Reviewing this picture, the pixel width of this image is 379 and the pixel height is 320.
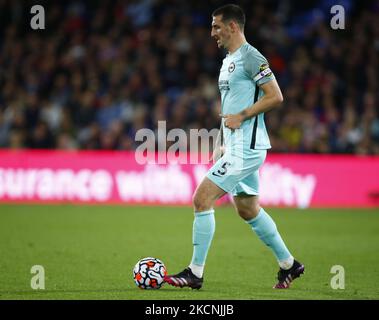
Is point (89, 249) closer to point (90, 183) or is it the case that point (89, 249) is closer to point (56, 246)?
point (56, 246)

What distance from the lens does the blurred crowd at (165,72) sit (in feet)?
54.5

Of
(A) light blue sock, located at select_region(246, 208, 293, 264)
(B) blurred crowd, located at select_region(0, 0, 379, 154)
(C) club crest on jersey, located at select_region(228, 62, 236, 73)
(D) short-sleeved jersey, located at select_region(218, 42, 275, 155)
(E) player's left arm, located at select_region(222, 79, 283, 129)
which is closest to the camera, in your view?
(E) player's left arm, located at select_region(222, 79, 283, 129)

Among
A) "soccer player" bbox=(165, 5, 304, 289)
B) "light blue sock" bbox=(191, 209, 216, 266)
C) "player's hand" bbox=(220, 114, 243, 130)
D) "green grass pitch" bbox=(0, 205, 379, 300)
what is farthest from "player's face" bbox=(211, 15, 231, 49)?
"green grass pitch" bbox=(0, 205, 379, 300)

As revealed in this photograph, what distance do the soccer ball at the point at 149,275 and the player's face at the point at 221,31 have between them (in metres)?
1.96

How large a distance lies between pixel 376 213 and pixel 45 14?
9.30m

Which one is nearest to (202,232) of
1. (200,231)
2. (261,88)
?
(200,231)

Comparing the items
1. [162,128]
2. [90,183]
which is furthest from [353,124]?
[90,183]

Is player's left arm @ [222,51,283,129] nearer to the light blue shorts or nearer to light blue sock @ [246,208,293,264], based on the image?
the light blue shorts

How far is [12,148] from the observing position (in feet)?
55.5

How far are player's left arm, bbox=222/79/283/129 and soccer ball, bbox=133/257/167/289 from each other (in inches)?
51.6

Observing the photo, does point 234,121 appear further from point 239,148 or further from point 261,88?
point 261,88

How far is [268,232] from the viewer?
7078 mm

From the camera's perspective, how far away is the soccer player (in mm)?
6773

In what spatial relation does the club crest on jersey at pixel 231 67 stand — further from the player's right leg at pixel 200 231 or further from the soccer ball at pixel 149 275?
the soccer ball at pixel 149 275
